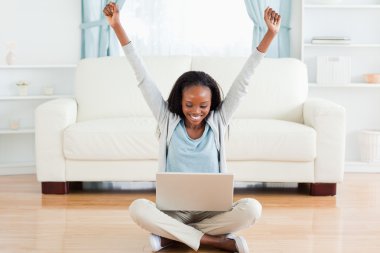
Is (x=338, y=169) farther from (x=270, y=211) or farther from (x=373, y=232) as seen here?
(x=373, y=232)

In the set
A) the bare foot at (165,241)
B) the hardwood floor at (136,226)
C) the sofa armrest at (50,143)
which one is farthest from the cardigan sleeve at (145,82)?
the sofa armrest at (50,143)

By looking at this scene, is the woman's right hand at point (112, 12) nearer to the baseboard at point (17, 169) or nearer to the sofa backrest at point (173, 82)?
the sofa backrest at point (173, 82)

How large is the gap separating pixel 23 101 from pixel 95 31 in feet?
2.58

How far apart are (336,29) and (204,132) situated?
283 centimetres

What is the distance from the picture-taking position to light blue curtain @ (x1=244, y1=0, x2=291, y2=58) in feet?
16.6

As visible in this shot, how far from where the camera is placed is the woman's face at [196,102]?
8.55 feet

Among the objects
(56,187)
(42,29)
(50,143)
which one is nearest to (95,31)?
(42,29)

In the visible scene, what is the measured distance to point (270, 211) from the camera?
358cm

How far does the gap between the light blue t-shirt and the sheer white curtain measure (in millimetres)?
2540

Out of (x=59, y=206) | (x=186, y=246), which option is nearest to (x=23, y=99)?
(x=59, y=206)

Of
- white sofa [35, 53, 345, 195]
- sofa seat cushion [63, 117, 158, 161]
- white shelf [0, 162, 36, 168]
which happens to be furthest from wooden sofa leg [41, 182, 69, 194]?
white shelf [0, 162, 36, 168]

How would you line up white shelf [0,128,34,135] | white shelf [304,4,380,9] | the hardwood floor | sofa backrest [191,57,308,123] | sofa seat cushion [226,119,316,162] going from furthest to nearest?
white shelf [304,4,380,9], white shelf [0,128,34,135], sofa backrest [191,57,308,123], sofa seat cushion [226,119,316,162], the hardwood floor

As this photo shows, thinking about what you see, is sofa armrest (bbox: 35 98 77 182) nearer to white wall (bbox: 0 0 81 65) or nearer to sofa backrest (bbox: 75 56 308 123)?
sofa backrest (bbox: 75 56 308 123)

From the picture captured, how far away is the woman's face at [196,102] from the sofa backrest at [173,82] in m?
1.79
